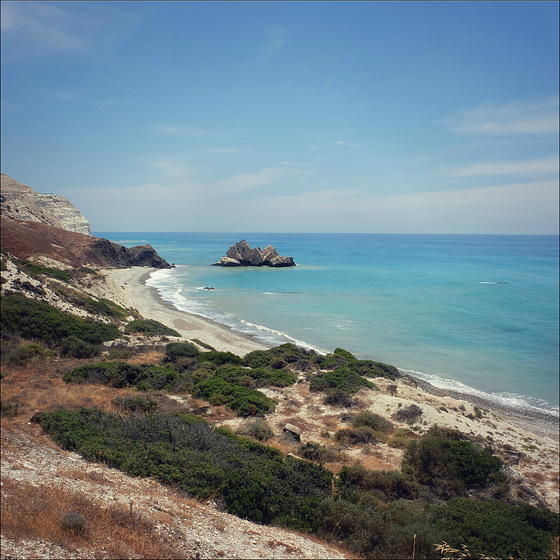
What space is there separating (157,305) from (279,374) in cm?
2998

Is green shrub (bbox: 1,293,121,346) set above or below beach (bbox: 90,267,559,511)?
above

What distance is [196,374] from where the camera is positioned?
1761 cm

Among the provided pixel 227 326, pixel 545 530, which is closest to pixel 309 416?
pixel 545 530

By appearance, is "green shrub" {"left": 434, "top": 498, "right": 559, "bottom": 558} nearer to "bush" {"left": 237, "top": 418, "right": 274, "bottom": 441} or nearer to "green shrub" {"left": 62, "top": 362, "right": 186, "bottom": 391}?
"bush" {"left": 237, "top": 418, "right": 274, "bottom": 441}

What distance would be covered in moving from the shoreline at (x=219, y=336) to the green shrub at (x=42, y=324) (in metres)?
9.59

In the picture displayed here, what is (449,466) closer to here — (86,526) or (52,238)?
(86,526)

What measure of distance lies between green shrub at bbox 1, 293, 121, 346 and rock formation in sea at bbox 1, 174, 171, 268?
→ 15955 mm

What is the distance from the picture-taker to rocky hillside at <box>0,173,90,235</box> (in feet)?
170

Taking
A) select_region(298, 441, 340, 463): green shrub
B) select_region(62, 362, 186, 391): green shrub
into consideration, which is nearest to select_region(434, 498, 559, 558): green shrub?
select_region(298, 441, 340, 463): green shrub

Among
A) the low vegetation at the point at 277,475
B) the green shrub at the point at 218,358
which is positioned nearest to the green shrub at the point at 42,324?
the low vegetation at the point at 277,475

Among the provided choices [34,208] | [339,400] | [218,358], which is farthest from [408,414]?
[34,208]

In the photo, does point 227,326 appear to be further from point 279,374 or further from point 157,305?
point 279,374

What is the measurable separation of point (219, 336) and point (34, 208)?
45.6 meters

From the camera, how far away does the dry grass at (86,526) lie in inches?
190
